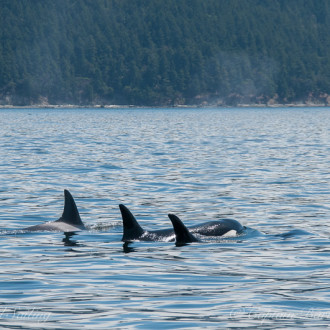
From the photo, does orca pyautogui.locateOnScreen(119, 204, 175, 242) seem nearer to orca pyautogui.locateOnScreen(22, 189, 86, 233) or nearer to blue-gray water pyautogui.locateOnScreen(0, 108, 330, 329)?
blue-gray water pyautogui.locateOnScreen(0, 108, 330, 329)

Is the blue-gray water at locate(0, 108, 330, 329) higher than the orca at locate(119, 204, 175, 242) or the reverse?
the reverse

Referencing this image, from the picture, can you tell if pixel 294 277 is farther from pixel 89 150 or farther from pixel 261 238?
pixel 89 150

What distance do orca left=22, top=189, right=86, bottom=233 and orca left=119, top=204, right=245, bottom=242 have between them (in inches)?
75.9

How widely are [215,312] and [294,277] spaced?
9.21 feet

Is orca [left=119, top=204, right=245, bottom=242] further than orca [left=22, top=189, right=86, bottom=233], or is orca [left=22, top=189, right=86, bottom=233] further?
orca [left=22, top=189, right=86, bottom=233]

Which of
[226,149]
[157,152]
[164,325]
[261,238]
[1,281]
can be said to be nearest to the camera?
[164,325]

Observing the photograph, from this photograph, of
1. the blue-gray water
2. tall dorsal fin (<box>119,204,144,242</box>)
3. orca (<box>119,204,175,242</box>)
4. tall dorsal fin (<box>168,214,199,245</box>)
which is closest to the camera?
the blue-gray water

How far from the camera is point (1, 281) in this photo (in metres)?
14.2

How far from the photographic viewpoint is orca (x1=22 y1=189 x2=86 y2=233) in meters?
19.8

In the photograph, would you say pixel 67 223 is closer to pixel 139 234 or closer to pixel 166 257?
pixel 139 234

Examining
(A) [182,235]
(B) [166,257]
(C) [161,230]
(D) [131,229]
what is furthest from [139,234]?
(B) [166,257]

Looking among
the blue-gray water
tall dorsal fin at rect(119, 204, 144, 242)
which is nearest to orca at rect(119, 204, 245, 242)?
tall dorsal fin at rect(119, 204, 144, 242)

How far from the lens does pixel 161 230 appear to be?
739 inches

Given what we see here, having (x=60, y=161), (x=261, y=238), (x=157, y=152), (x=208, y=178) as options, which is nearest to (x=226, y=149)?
(x=157, y=152)
